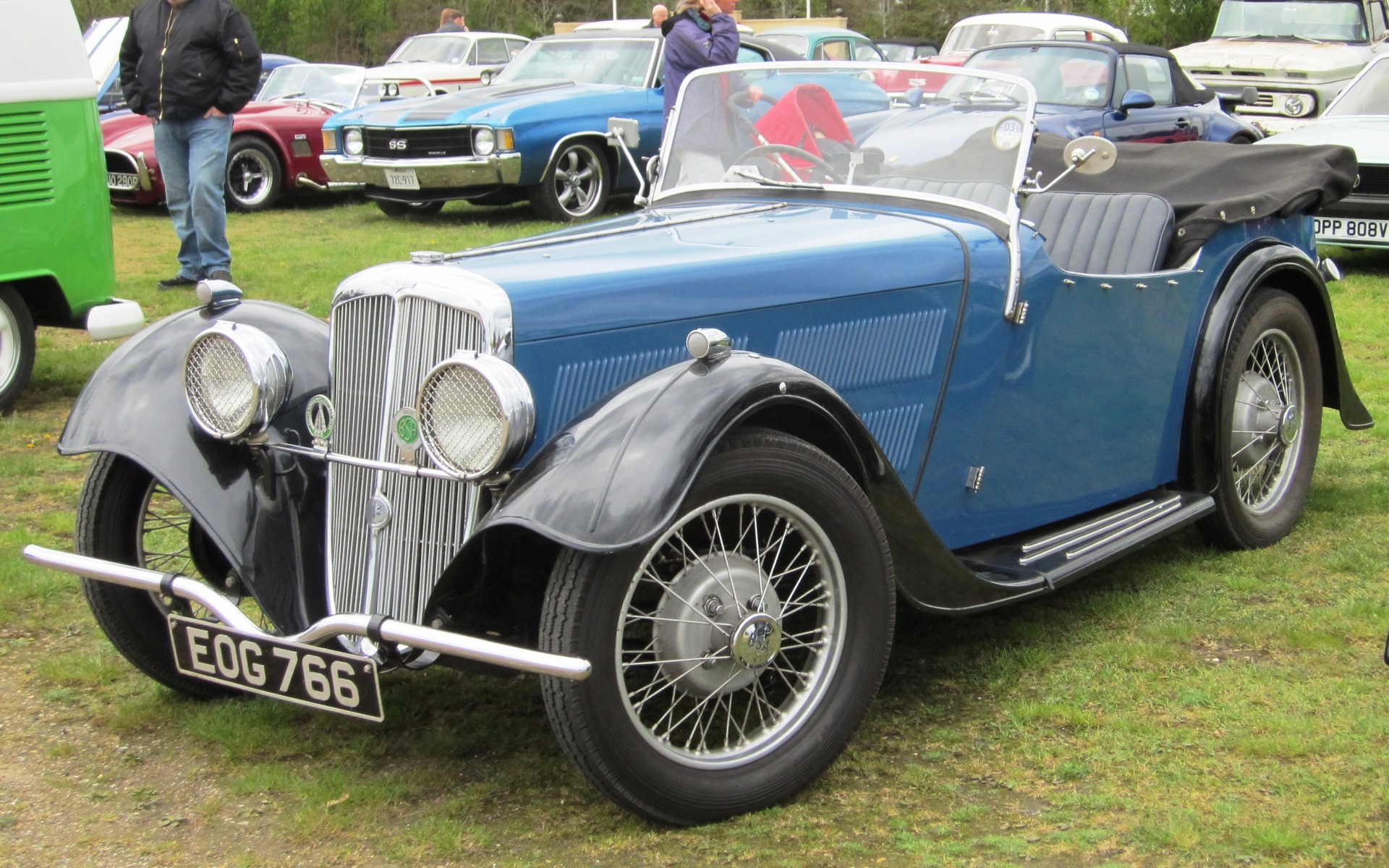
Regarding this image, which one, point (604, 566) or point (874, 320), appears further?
point (874, 320)

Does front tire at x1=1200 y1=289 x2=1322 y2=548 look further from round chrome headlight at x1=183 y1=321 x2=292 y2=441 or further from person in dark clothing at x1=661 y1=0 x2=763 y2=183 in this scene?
person in dark clothing at x1=661 y1=0 x2=763 y2=183

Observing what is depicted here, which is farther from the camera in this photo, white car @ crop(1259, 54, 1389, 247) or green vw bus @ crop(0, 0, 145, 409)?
white car @ crop(1259, 54, 1389, 247)

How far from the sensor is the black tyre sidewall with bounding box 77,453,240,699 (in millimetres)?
3512

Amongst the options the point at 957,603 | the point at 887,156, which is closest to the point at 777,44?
the point at 887,156

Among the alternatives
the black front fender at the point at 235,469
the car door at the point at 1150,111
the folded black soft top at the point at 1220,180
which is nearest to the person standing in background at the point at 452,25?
the car door at the point at 1150,111

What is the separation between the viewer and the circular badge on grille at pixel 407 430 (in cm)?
306

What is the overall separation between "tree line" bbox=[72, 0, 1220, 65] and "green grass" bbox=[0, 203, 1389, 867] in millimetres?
24590

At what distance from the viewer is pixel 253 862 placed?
113 inches

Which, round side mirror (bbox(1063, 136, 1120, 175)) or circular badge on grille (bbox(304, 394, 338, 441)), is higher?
round side mirror (bbox(1063, 136, 1120, 175))

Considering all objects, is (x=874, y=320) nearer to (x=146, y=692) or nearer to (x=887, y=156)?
(x=887, y=156)

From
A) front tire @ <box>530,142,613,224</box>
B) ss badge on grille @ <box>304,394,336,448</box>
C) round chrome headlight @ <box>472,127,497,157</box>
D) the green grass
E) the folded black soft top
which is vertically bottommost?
front tire @ <box>530,142,613,224</box>

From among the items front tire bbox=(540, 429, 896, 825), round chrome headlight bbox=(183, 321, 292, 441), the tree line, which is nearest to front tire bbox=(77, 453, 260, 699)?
round chrome headlight bbox=(183, 321, 292, 441)

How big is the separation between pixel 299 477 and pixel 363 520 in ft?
0.87

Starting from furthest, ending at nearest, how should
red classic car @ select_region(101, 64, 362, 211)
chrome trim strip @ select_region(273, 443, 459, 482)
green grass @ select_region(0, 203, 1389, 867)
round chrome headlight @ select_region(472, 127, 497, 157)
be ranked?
red classic car @ select_region(101, 64, 362, 211)
round chrome headlight @ select_region(472, 127, 497, 157)
chrome trim strip @ select_region(273, 443, 459, 482)
green grass @ select_region(0, 203, 1389, 867)
